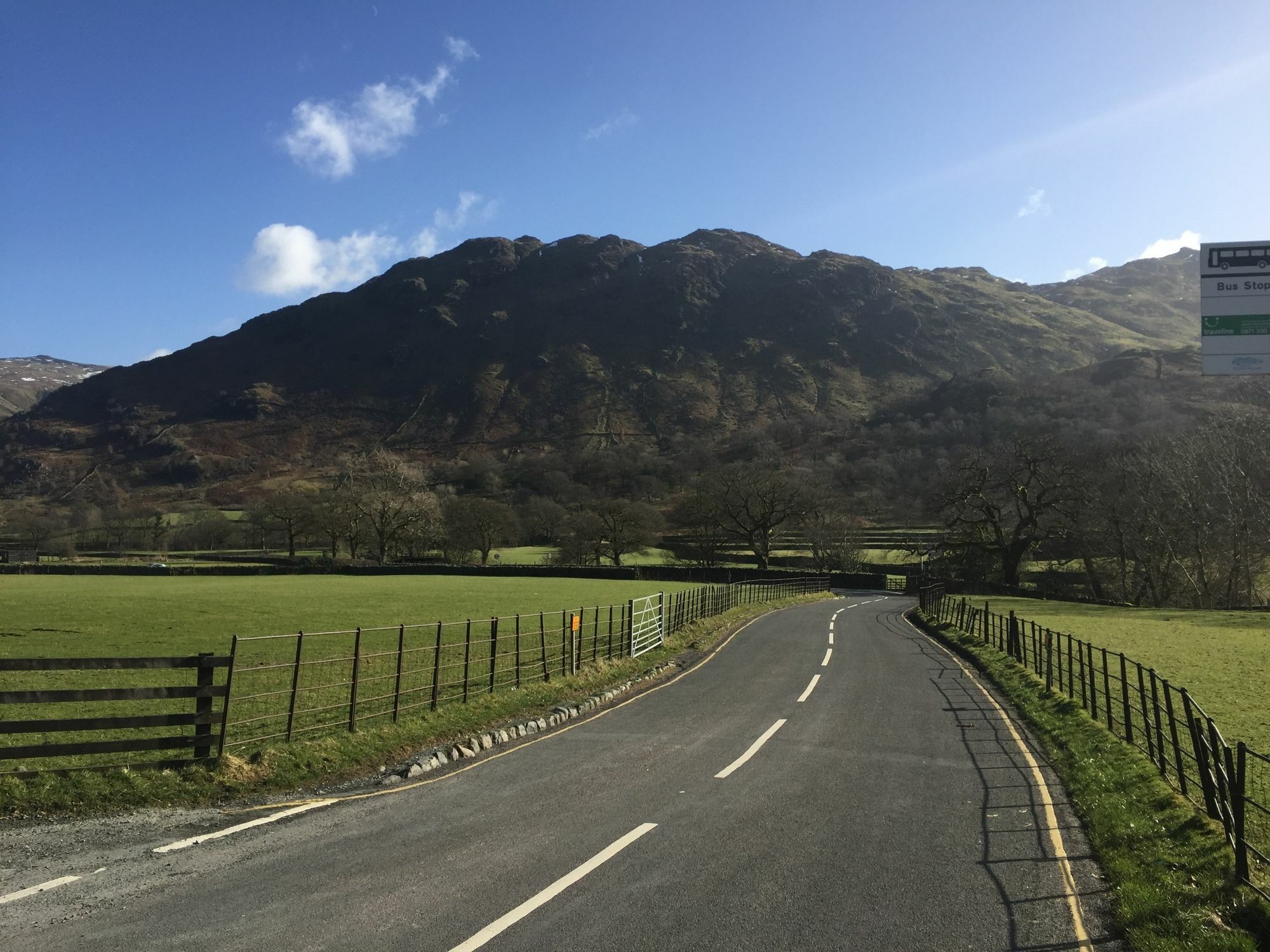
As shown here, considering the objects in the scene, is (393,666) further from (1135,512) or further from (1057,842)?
(1135,512)

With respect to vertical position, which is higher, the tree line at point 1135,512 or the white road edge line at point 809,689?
the tree line at point 1135,512

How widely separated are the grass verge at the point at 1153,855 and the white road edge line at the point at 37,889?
8.82 meters

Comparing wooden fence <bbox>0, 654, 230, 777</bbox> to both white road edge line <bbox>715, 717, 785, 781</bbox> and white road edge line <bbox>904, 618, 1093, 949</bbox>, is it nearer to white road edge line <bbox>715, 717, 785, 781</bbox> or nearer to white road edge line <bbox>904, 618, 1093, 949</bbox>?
white road edge line <bbox>715, 717, 785, 781</bbox>

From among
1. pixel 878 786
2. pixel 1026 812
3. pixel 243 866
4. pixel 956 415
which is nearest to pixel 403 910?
pixel 243 866

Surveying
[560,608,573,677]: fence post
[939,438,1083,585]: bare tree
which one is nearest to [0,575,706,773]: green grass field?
[560,608,573,677]: fence post

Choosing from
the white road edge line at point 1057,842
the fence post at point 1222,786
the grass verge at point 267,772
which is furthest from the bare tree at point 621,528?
the fence post at point 1222,786

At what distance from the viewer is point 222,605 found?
40281mm

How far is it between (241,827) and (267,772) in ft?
6.85

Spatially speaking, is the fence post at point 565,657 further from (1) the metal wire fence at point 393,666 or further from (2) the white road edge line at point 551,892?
(2) the white road edge line at point 551,892

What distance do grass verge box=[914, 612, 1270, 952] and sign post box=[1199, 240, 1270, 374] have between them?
7.17 meters

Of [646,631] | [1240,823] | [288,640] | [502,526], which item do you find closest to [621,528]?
[502,526]

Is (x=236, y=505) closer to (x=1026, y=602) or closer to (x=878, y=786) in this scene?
(x=1026, y=602)

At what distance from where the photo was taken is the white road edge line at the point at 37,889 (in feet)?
21.4

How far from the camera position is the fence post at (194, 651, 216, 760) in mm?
10797
